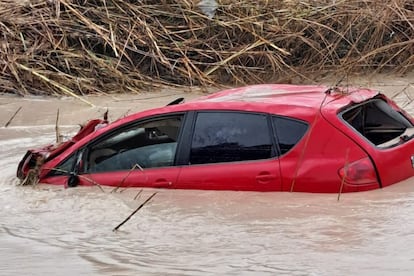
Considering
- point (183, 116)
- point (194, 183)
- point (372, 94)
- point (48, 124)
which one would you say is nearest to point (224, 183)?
point (194, 183)

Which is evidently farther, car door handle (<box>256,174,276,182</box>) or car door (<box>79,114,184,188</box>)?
car door (<box>79,114,184,188</box>)

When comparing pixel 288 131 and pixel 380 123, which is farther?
pixel 380 123

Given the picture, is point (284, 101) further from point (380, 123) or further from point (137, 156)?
point (137, 156)

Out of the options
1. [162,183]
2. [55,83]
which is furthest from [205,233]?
[55,83]

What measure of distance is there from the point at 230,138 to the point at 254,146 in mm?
207

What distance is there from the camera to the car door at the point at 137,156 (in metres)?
5.91

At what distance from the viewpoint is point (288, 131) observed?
220 inches

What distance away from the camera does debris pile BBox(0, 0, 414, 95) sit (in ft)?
43.0

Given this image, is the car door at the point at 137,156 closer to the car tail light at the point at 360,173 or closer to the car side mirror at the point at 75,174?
the car side mirror at the point at 75,174

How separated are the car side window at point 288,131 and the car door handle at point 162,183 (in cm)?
95

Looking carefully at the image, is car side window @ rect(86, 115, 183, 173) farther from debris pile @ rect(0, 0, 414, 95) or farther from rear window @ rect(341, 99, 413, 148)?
debris pile @ rect(0, 0, 414, 95)

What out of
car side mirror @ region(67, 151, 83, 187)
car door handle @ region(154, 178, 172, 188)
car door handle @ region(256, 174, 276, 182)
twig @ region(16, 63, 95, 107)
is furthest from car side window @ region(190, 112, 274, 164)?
twig @ region(16, 63, 95, 107)

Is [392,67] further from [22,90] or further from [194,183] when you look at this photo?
[194,183]

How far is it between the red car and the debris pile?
670 centimetres
